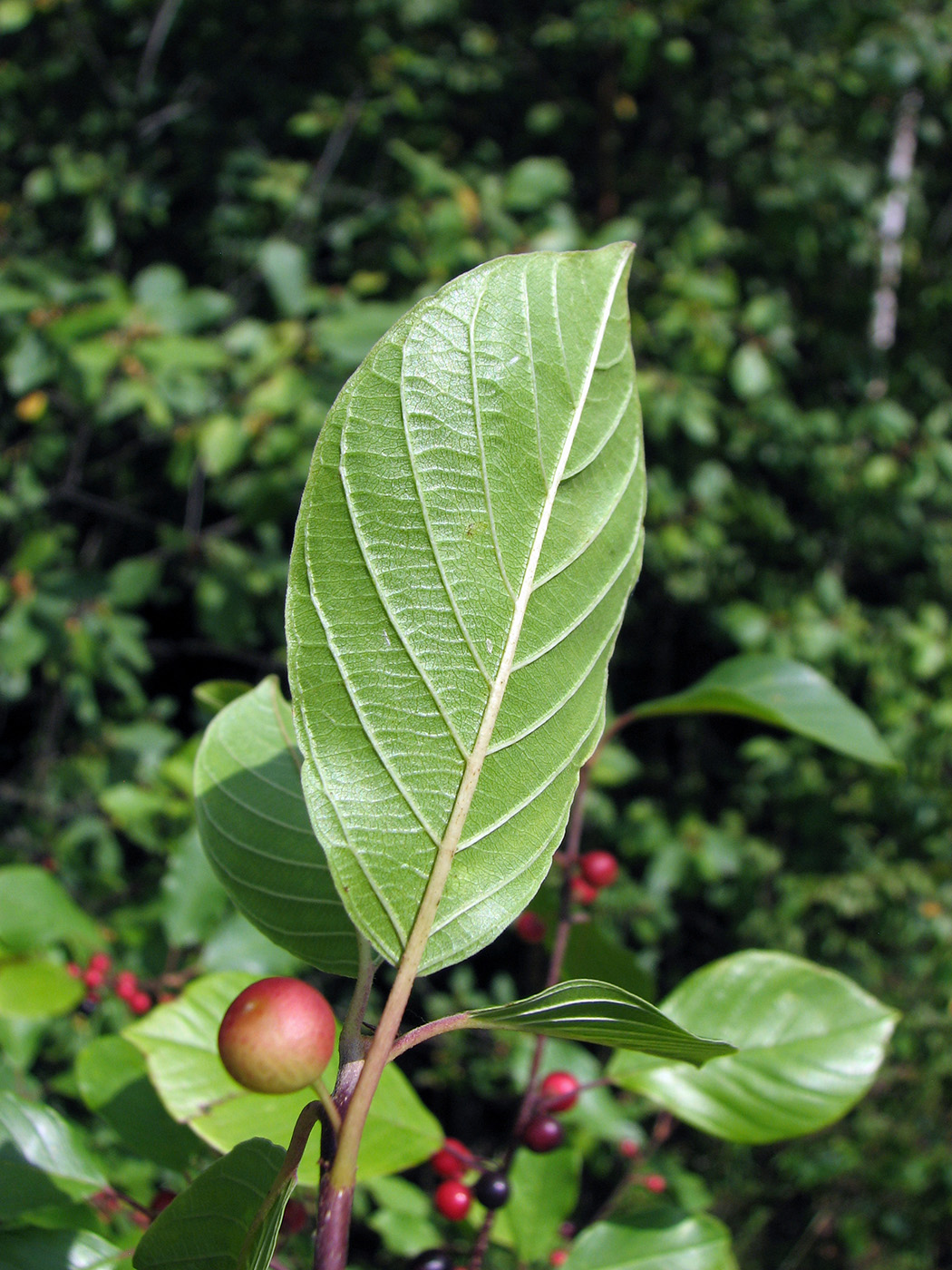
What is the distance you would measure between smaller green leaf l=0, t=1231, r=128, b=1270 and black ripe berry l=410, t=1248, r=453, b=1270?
0.27 metres

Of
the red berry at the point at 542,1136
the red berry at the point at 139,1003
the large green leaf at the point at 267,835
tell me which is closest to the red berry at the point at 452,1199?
the red berry at the point at 542,1136

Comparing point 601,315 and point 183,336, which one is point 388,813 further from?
point 183,336

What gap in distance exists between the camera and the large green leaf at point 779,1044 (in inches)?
28.0

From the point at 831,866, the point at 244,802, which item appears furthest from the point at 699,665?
the point at 244,802

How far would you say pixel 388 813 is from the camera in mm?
368

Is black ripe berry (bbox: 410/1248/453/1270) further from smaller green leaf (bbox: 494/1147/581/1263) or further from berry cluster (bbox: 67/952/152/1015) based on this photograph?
berry cluster (bbox: 67/952/152/1015)

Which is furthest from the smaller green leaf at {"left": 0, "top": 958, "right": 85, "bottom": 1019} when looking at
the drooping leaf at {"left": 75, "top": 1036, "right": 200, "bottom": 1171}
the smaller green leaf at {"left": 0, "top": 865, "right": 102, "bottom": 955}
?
the drooping leaf at {"left": 75, "top": 1036, "right": 200, "bottom": 1171}

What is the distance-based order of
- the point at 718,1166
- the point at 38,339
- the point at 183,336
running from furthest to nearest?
the point at 718,1166
the point at 183,336
the point at 38,339

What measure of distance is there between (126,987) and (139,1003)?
0.03 meters

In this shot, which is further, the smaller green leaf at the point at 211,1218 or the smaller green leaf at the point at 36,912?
the smaller green leaf at the point at 36,912

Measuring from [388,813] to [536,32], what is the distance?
3.16 metres

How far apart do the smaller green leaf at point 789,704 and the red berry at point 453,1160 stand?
1.33 feet

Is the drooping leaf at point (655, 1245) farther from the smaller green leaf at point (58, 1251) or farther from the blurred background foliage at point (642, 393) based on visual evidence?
the blurred background foliage at point (642, 393)

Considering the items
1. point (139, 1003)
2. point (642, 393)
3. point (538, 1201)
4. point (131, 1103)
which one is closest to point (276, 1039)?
point (131, 1103)
